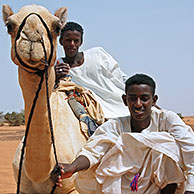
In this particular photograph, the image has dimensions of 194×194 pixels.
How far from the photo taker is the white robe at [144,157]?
333 cm

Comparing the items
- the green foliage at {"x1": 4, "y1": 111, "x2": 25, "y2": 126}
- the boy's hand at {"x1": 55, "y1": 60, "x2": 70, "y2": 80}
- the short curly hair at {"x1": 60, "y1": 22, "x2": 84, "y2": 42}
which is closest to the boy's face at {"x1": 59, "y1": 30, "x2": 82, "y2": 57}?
the short curly hair at {"x1": 60, "y1": 22, "x2": 84, "y2": 42}

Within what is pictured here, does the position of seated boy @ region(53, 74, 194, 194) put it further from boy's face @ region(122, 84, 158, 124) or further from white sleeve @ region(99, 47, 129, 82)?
white sleeve @ region(99, 47, 129, 82)

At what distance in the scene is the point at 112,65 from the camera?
18.6 feet

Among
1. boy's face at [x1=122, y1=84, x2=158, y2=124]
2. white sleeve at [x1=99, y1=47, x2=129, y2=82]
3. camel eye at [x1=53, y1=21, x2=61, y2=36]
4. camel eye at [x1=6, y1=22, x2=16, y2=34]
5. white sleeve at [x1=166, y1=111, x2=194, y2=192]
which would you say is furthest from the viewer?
white sleeve at [x1=99, y1=47, x2=129, y2=82]

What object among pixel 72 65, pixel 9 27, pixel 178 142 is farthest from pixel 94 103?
pixel 9 27

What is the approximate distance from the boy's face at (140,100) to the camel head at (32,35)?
97 centimetres

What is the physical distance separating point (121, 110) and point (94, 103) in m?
0.64

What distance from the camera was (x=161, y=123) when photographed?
357 cm

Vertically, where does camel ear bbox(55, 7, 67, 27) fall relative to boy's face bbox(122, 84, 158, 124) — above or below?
above

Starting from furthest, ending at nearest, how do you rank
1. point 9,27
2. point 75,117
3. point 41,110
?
point 75,117, point 41,110, point 9,27

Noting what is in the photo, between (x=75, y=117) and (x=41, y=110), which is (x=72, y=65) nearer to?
(x=75, y=117)

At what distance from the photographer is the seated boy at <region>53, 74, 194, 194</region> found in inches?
131

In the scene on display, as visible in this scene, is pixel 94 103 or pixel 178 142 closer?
pixel 178 142

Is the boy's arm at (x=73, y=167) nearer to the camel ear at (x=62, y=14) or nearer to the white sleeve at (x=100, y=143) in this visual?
the white sleeve at (x=100, y=143)
